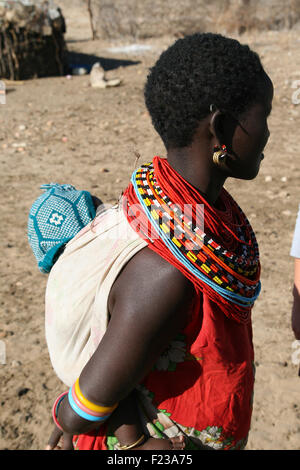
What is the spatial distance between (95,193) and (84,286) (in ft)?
13.8

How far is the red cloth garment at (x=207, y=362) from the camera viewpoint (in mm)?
1380

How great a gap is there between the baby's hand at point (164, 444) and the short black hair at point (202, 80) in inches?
34.3

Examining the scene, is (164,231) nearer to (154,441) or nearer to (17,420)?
(154,441)

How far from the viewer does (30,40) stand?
10281mm

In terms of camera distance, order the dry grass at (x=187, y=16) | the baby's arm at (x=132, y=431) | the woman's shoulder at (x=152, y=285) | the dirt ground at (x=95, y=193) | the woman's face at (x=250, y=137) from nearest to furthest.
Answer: the woman's shoulder at (x=152, y=285) < the woman's face at (x=250, y=137) < the baby's arm at (x=132, y=431) < the dirt ground at (x=95, y=193) < the dry grass at (x=187, y=16)

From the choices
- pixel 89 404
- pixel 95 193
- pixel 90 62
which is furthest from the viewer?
pixel 90 62

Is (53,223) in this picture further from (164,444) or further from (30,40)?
(30,40)

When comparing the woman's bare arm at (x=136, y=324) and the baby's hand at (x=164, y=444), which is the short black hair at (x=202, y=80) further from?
the baby's hand at (x=164, y=444)

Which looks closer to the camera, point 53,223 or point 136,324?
point 136,324

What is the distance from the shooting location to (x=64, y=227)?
1630 mm

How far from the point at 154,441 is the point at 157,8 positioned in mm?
15649

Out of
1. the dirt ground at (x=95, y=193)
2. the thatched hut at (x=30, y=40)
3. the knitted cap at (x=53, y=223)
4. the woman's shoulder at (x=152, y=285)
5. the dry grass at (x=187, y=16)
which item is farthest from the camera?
the dry grass at (x=187, y=16)

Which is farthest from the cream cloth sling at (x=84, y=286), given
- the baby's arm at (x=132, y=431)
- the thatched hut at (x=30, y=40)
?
the thatched hut at (x=30, y=40)

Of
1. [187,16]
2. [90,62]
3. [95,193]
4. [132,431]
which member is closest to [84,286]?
[132,431]
